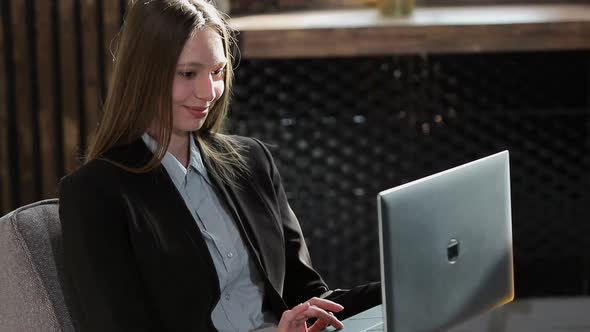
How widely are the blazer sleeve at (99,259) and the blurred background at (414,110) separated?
146cm

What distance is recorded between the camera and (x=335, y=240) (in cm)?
346

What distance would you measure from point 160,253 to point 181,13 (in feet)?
1.25

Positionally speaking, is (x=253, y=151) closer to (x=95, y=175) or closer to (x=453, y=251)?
(x=95, y=175)

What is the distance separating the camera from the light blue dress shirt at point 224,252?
1813 millimetres

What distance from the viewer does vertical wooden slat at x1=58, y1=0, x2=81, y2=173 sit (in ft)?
9.71

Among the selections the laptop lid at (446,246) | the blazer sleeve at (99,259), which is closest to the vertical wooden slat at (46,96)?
the blazer sleeve at (99,259)

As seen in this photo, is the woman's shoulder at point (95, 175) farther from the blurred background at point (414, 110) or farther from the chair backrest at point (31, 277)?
the blurred background at point (414, 110)

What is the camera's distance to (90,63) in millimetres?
2980

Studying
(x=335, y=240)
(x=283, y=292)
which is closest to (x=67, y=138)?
(x=335, y=240)

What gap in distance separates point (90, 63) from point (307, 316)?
1569mm

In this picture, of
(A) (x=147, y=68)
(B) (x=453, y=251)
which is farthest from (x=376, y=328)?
(A) (x=147, y=68)

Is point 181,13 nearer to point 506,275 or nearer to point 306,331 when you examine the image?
point 306,331

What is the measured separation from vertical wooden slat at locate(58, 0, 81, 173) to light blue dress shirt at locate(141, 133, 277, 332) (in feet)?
3.89

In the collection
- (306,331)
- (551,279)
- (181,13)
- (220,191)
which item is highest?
(181,13)
